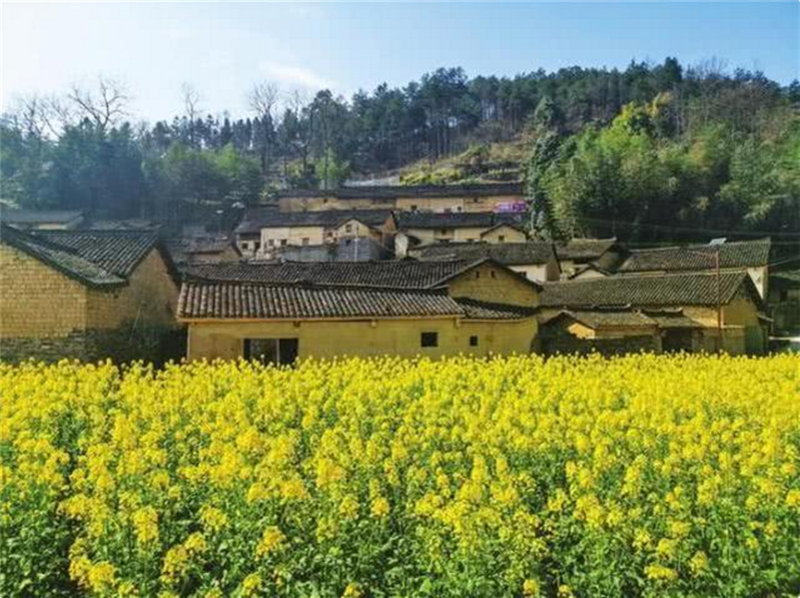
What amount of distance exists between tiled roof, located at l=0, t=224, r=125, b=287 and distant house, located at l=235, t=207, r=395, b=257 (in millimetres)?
32433

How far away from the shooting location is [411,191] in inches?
2608

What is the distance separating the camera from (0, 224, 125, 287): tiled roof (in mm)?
15156

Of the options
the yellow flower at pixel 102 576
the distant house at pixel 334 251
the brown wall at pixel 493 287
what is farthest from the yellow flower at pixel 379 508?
the distant house at pixel 334 251

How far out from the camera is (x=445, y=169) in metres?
84.6

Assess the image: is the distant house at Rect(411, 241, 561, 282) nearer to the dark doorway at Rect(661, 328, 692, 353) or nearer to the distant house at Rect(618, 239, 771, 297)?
the distant house at Rect(618, 239, 771, 297)

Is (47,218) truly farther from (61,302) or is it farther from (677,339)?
(677,339)

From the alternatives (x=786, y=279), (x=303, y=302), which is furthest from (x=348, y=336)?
(x=786, y=279)

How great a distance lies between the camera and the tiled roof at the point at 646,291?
28.5 m

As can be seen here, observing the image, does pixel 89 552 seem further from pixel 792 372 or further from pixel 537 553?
pixel 792 372

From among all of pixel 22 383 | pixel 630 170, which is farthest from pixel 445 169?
pixel 22 383

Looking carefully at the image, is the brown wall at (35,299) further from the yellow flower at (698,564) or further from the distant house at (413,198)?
the distant house at (413,198)

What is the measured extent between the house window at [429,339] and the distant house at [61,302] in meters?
6.52

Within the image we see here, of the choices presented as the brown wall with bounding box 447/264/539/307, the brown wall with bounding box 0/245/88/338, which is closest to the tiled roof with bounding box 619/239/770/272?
the brown wall with bounding box 447/264/539/307

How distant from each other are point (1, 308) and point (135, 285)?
11.2ft
